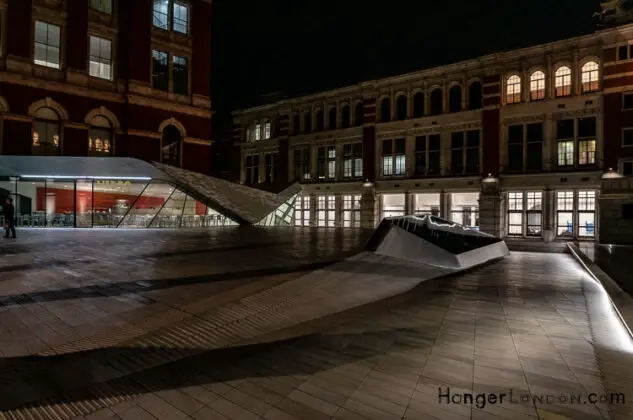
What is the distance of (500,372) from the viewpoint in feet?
15.2

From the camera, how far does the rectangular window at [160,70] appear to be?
3259 centimetres

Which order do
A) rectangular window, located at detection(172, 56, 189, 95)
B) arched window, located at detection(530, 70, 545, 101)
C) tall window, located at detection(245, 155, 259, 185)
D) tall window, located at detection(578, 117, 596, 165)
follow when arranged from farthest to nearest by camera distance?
1. tall window, located at detection(245, 155, 259, 185)
2. arched window, located at detection(530, 70, 545, 101)
3. rectangular window, located at detection(172, 56, 189, 95)
4. tall window, located at detection(578, 117, 596, 165)

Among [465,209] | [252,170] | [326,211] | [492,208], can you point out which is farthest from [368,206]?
[252,170]

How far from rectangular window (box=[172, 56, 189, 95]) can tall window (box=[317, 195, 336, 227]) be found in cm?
1944

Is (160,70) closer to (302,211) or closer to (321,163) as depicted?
(321,163)

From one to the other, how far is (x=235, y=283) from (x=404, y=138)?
35635 millimetres

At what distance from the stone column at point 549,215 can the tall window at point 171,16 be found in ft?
108

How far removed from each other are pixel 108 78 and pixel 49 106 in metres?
4.74

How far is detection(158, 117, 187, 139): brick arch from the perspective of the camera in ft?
108

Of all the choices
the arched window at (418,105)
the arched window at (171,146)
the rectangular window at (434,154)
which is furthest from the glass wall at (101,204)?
the arched window at (418,105)

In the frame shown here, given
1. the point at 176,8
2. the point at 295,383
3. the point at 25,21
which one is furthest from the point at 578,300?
the point at 176,8

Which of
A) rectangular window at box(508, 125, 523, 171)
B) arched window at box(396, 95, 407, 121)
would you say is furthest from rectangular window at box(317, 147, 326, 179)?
rectangular window at box(508, 125, 523, 171)

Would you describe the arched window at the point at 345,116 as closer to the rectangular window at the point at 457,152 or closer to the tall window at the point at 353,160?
the tall window at the point at 353,160

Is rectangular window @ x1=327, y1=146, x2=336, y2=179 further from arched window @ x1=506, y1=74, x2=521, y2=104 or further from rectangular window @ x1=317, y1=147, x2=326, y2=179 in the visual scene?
arched window @ x1=506, y1=74, x2=521, y2=104
